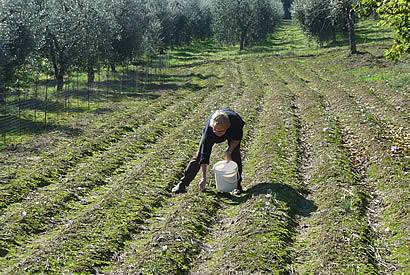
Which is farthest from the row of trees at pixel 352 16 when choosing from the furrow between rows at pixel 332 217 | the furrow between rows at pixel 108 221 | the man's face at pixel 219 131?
the furrow between rows at pixel 108 221

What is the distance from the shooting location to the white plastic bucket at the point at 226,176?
7988 mm

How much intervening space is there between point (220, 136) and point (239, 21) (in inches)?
2098

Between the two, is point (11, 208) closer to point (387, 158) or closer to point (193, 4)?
point (387, 158)

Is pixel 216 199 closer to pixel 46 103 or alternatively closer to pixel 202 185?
pixel 202 185

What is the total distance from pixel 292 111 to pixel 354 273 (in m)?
11.3

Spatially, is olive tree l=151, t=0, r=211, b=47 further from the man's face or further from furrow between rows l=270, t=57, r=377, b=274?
the man's face

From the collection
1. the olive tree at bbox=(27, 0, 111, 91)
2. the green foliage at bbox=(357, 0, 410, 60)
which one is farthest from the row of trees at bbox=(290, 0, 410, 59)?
the olive tree at bbox=(27, 0, 111, 91)

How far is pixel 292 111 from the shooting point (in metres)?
15.9

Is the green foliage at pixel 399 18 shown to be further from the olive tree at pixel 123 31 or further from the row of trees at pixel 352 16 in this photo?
the olive tree at pixel 123 31

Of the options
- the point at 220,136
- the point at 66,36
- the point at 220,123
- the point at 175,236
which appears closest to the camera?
the point at 175,236

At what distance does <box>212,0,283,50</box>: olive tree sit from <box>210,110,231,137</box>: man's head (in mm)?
51946

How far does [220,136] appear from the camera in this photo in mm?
7617

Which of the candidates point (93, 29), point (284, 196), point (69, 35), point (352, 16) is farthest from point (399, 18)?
point (352, 16)

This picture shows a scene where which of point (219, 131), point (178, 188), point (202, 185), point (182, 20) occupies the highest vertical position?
point (182, 20)
